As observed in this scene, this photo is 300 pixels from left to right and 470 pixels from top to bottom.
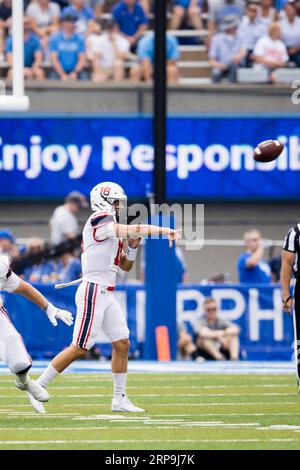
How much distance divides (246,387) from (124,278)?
17.5 feet

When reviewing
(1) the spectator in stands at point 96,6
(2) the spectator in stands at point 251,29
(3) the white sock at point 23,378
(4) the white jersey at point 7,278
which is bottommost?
(3) the white sock at point 23,378

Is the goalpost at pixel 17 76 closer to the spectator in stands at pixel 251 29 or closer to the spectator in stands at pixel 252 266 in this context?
the spectator in stands at pixel 252 266

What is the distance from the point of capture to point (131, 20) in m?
19.5

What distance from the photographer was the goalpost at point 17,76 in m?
11.8

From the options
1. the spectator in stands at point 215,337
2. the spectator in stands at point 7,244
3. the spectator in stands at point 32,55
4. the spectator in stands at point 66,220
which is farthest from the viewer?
the spectator in stands at point 32,55

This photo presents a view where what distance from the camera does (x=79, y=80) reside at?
1873 centimetres

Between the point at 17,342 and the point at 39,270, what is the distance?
283 inches

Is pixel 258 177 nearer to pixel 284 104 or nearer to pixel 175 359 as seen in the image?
pixel 284 104

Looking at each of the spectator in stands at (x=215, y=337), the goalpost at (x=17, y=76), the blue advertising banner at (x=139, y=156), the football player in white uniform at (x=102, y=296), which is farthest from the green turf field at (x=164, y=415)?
the blue advertising banner at (x=139, y=156)

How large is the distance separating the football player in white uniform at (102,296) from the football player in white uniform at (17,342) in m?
0.20

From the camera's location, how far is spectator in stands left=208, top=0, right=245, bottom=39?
63.7 feet

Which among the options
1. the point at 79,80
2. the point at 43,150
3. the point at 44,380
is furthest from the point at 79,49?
the point at 44,380

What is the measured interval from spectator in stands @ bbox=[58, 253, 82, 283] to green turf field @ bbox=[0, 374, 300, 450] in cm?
314

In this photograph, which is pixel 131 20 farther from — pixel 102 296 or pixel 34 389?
pixel 34 389
